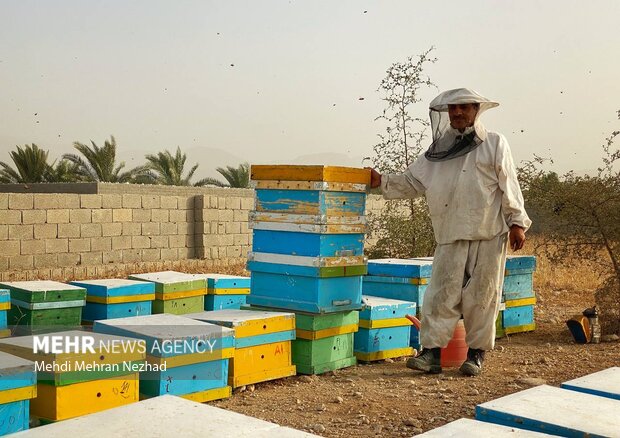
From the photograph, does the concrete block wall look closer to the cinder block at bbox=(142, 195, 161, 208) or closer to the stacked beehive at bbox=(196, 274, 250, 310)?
the cinder block at bbox=(142, 195, 161, 208)

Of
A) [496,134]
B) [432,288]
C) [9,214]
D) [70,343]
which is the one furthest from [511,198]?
[9,214]

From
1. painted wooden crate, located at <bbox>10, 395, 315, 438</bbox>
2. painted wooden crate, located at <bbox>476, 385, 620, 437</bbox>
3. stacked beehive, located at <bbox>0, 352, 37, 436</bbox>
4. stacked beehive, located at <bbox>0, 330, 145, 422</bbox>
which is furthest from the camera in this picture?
stacked beehive, located at <bbox>0, 330, 145, 422</bbox>

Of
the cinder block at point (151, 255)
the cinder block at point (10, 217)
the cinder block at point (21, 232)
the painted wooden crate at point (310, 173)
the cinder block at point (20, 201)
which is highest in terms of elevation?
the painted wooden crate at point (310, 173)

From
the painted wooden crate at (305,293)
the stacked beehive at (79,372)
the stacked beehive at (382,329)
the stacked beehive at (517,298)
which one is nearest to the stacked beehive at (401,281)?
the stacked beehive at (382,329)

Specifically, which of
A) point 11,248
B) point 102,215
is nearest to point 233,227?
point 102,215

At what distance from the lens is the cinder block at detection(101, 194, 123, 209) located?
515 inches

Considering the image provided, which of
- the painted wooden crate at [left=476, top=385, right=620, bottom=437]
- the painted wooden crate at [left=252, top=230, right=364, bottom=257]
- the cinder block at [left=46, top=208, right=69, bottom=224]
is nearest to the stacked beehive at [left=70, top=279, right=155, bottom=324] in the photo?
the painted wooden crate at [left=252, top=230, right=364, bottom=257]

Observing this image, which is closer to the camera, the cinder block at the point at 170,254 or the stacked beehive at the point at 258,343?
the stacked beehive at the point at 258,343

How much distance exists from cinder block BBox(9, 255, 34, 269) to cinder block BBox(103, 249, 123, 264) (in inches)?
52.5

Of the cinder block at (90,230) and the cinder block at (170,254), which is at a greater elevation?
the cinder block at (90,230)

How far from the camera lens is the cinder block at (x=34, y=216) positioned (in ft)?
39.2

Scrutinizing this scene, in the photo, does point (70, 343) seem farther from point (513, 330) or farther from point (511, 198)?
point (513, 330)

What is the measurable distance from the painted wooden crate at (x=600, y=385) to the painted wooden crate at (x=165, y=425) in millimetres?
1518

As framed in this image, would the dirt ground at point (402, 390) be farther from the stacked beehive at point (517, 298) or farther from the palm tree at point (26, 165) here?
the palm tree at point (26, 165)
